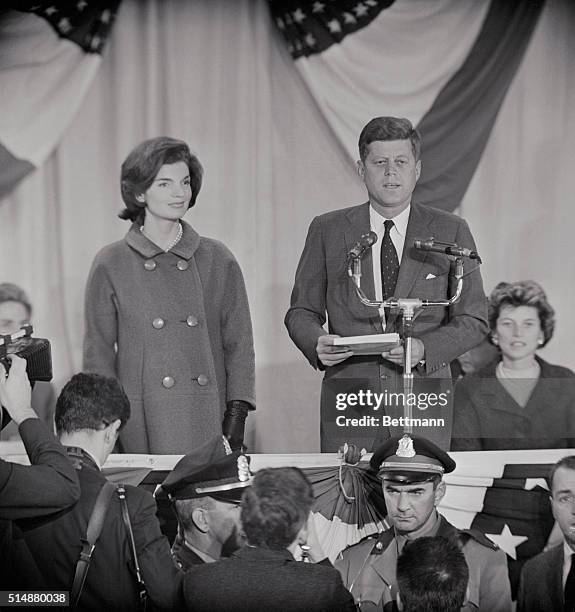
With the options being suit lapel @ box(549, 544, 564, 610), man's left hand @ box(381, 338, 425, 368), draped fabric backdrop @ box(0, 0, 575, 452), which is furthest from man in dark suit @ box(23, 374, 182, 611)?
suit lapel @ box(549, 544, 564, 610)

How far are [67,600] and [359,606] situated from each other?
3.53 ft

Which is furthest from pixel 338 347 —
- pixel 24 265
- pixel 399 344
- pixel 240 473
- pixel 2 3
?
pixel 2 3

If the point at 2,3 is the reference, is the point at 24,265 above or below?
below

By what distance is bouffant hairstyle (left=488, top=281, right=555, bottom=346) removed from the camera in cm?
462

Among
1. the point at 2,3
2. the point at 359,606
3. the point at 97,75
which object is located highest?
the point at 2,3

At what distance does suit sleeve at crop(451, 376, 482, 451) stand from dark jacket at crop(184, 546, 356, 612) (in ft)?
3.41

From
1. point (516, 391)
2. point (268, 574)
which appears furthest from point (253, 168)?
point (268, 574)

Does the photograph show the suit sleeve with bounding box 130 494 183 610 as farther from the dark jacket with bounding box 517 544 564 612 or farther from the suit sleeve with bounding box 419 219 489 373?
the dark jacket with bounding box 517 544 564 612

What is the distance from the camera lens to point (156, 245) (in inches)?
185

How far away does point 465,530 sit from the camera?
4344mm

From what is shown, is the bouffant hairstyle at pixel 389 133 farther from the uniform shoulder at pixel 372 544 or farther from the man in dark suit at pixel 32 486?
the man in dark suit at pixel 32 486

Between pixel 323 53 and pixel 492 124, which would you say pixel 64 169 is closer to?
pixel 323 53

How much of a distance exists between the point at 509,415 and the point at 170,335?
1.39m

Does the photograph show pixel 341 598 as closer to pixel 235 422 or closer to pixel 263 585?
pixel 263 585
